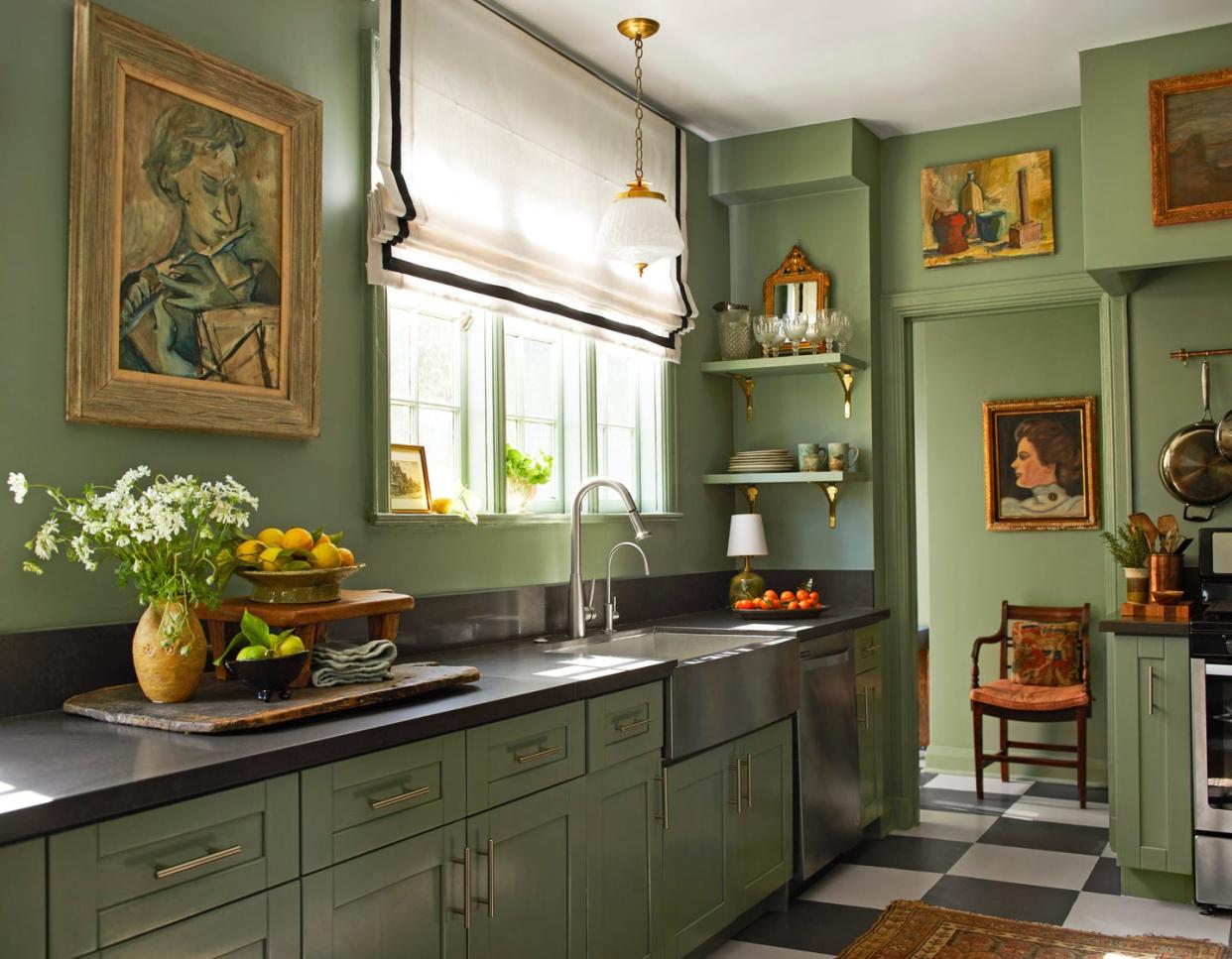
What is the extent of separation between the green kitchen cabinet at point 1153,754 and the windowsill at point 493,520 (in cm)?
175

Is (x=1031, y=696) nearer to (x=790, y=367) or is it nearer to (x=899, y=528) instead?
(x=899, y=528)

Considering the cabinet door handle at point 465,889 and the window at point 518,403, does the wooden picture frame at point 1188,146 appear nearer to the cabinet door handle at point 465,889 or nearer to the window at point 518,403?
the window at point 518,403

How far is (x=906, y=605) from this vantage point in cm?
503

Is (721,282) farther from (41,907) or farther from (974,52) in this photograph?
(41,907)

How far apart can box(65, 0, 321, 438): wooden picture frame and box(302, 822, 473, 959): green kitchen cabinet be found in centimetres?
105

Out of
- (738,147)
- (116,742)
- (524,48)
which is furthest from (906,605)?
(116,742)

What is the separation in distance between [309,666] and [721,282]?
3.19 meters

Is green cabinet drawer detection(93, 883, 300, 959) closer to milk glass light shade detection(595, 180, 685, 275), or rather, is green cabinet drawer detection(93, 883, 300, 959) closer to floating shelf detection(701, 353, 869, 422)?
milk glass light shade detection(595, 180, 685, 275)

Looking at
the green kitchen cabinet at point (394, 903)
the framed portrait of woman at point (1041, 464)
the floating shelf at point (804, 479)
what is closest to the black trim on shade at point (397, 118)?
the green kitchen cabinet at point (394, 903)

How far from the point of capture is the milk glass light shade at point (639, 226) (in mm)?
3531

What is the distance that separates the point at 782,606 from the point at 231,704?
9.03 ft

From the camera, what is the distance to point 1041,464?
5887mm

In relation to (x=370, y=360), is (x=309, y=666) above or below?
below

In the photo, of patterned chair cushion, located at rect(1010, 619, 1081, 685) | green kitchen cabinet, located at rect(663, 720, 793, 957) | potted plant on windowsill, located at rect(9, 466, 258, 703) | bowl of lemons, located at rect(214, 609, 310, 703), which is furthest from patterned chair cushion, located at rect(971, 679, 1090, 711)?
potted plant on windowsill, located at rect(9, 466, 258, 703)
